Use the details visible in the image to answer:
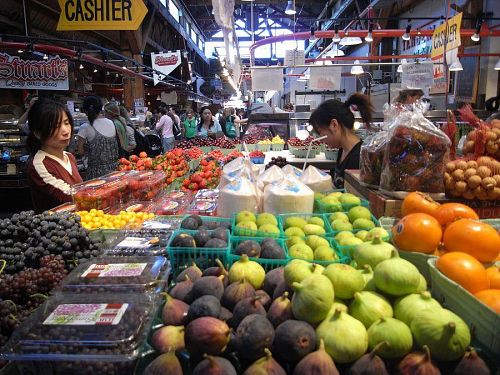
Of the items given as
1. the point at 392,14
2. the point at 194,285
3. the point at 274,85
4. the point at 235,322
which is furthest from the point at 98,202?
the point at 392,14

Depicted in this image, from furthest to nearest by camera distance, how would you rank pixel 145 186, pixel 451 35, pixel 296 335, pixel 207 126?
1. pixel 207 126
2. pixel 451 35
3. pixel 145 186
4. pixel 296 335

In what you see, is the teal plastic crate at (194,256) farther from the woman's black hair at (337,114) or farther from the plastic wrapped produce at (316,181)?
the woman's black hair at (337,114)

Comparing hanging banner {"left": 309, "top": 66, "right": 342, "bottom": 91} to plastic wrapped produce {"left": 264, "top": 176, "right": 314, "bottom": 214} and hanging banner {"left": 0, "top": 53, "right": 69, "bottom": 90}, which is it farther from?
hanging banner {"left": 0, "top": 53, "right": 69, "bottom": 90}

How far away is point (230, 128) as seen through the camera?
12977mm

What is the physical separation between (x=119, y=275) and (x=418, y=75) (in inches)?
175

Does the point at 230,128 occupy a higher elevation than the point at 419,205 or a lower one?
higher

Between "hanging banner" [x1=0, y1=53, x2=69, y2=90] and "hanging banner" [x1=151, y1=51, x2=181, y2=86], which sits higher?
"hanging banner" [x1=151, y1=51, x2=181, y2=86]

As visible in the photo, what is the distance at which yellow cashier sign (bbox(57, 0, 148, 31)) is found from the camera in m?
5.14

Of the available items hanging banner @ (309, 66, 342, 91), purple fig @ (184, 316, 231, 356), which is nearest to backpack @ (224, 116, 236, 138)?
hanging banner @ (309, 66, 342, 91)

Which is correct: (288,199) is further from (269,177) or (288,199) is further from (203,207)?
(203,207)

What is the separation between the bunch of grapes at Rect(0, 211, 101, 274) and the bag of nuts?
6.69 ft

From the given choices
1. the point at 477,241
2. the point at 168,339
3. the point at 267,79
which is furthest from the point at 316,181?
the point at 267,79

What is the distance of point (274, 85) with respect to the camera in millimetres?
6207

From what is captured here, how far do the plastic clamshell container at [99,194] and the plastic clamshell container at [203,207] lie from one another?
0.72 metres
